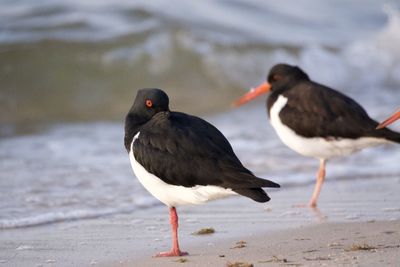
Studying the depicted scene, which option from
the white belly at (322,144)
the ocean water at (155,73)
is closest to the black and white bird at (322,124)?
the white belly at (322,144)

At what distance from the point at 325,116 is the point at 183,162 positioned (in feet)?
8.31

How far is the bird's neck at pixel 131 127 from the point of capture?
18.4 feet

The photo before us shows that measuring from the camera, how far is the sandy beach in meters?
5.00

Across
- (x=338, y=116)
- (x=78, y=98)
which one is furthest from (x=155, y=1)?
(x=338, y=116)

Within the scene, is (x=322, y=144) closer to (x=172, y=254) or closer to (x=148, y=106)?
(x=148, y=106)

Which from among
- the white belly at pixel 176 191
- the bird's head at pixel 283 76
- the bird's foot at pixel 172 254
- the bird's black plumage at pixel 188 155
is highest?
the bird's head at pixel 283 76

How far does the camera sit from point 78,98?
12727mm

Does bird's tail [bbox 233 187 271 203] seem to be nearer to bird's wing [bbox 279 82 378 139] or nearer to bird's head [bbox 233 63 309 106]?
bird's wing [bbox 279 82 378 139]

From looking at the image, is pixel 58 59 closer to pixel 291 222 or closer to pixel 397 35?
pixel 397 35

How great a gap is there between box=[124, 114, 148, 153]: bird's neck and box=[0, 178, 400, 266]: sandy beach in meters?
0.68

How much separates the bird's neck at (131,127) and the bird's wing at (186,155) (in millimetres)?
133

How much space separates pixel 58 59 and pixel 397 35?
6.55 m

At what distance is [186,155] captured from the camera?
5.26 metres

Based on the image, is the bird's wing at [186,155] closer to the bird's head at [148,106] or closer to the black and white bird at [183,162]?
the black and white bird at [183,162]
